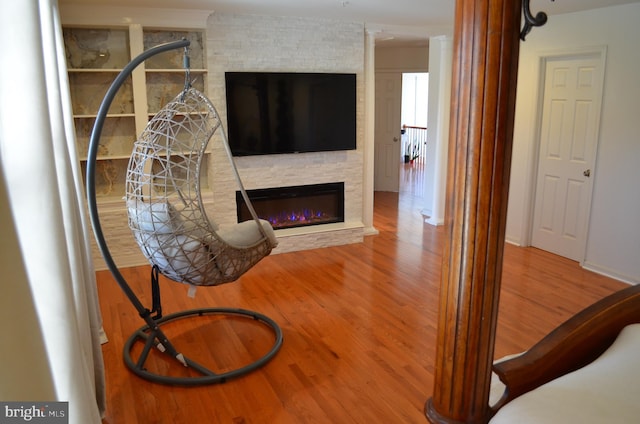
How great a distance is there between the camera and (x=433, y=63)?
22.4 ft

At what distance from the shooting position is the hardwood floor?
281 centimetres

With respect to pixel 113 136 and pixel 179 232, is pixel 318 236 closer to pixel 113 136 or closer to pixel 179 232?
pixel 113 136

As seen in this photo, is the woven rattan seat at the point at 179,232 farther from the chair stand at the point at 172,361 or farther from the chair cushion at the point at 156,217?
the chair stand at the point at 172,361

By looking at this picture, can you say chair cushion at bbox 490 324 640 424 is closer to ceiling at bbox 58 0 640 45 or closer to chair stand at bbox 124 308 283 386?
chair stand at bbox 124 308 283 386

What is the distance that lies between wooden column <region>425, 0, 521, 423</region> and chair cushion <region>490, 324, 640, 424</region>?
33 cm

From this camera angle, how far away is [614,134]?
4734 mm

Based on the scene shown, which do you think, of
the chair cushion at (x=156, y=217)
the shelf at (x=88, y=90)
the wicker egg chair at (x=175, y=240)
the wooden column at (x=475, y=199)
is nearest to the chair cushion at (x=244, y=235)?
the wicker egg chair at (x=175, y=240)

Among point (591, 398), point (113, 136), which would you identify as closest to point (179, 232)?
point (591, 398)

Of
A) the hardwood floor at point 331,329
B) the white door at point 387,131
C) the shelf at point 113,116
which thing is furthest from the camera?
the white door at point 387,131

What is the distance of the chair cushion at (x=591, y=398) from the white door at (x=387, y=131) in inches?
276

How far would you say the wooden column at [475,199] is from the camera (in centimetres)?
185

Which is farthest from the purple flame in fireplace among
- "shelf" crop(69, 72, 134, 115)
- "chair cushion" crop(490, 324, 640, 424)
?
"chair cushion" crop(490, 324, 640, 424)

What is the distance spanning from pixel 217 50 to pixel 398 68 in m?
4.31

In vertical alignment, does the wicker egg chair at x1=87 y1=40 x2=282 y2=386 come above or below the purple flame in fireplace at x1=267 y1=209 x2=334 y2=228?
above
